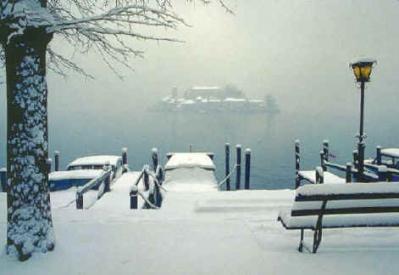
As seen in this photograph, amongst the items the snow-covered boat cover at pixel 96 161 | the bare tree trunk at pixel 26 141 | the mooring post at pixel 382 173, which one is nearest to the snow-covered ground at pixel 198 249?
the bare tree trunk at pixel 26 141

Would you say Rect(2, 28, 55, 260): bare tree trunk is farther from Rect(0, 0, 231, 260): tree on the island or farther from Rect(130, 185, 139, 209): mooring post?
Rect(130, 185, 139, 209): mooring post

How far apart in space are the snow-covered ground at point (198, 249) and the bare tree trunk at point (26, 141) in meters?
0.35

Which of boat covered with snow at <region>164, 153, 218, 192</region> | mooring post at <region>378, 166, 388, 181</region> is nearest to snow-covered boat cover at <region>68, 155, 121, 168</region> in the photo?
boat covered with snow at <region>164, 153, 218, 192</region>

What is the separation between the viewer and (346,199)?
5.39m

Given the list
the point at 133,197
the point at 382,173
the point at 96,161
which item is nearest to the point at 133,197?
the point at 133,197

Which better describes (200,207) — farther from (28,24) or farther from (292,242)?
(28,24)

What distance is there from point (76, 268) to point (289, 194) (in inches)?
322

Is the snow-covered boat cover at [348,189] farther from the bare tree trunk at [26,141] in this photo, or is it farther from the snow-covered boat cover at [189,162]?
the snow-covered boat cover at [189,162]

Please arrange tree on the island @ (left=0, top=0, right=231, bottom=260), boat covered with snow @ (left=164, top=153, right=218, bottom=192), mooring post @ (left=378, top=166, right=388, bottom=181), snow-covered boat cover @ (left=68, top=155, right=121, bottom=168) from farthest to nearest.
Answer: snow-covered boat cover @ (left=68, top=155, right=121, bottom=168) < boat covered with snow @ (left=164, top=153, right=218, bottom=192) < mooring post @ (left=378, top=166, right=388, bottom=181) < tree on the island @ (left=0, top=0, right=231, bottom=260)

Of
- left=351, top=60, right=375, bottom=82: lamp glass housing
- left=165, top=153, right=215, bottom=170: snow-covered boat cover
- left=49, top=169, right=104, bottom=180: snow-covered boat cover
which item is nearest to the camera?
left=351, top=60, right=375, bottom=82: lamp glass housing

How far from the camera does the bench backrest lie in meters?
5.32

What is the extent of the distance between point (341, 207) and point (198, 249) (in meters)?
2.04

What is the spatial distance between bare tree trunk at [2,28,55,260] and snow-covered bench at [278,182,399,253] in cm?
337

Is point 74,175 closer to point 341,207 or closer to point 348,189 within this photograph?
point 341,207
